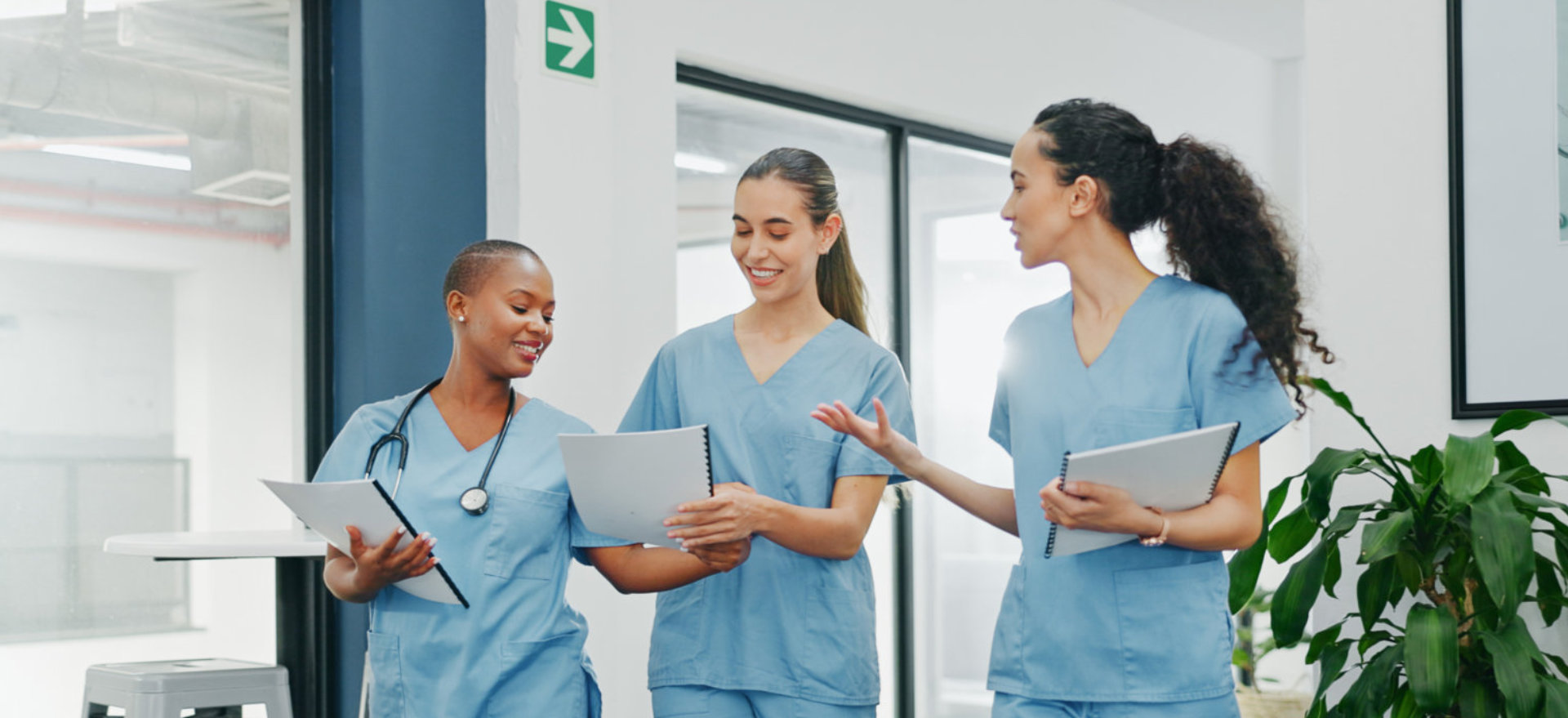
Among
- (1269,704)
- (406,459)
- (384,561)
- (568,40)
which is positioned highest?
(568,40)

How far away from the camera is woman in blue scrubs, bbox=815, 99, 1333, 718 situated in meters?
1.42

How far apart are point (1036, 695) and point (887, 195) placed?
283 centimetres

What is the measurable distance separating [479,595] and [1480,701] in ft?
4.41

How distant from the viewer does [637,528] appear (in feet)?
5.29

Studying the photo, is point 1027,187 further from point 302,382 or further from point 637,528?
point 302,382

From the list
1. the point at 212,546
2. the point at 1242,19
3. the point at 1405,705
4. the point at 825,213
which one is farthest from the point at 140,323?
the point at 1242,19

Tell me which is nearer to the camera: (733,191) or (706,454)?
(706,454)

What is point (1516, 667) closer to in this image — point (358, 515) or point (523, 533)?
point (523, 533)

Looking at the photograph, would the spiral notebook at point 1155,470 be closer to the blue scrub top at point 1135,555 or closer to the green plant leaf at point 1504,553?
the blue scrub top at point 1135,555

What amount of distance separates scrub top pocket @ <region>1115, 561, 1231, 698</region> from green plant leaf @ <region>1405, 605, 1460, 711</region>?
1.63ft

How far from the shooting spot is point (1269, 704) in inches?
163

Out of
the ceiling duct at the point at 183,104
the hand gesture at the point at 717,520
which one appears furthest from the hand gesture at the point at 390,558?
the ceiling duct at the point at 183,104

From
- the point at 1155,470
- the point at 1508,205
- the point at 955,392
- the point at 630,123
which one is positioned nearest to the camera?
the point at 1155,470

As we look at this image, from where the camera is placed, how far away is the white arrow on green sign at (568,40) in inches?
120
